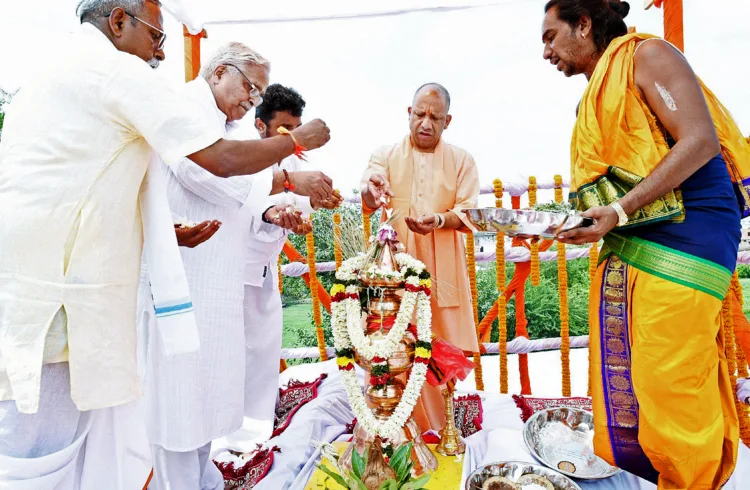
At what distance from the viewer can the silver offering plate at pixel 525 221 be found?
1.90 m

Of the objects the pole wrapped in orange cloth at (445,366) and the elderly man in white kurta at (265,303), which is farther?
the elderly man in white kurta at (265,303)

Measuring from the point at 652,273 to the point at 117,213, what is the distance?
2.06 meters

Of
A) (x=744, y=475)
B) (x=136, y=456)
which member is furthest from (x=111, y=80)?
(x=744, y=475)

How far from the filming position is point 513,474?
8.02 ft

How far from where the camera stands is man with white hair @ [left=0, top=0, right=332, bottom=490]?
4.91 ft

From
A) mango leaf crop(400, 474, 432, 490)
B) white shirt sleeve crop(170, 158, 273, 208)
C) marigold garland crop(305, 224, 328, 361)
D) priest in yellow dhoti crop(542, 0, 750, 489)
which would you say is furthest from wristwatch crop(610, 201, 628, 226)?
marigold garland crop(305, 224, 328, 361)

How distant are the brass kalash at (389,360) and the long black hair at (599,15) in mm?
1384

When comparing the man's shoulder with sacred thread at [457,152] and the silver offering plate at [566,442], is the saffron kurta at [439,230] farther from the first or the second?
the silver offering plate at [566,442]

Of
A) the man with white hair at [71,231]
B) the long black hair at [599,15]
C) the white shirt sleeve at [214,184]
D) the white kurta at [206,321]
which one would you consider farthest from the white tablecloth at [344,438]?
the long black hair at [599,15]

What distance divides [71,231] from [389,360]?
163 centimetres

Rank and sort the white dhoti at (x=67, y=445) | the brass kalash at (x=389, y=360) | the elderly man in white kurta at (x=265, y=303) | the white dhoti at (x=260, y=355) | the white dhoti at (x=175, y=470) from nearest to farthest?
the white dhoti at (x=67, y=445), the white dhoti at (x=175, y=470), the brass kalash at (x=389, y=360), the elderly man in white kurta at (x=265, y=303), the white dhoti at (x=260, y=355)

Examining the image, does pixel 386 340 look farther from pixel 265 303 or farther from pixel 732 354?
pixel 732 354

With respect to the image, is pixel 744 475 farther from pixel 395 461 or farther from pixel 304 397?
pixel 304 397

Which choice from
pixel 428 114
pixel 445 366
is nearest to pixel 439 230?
pixel 428 114
